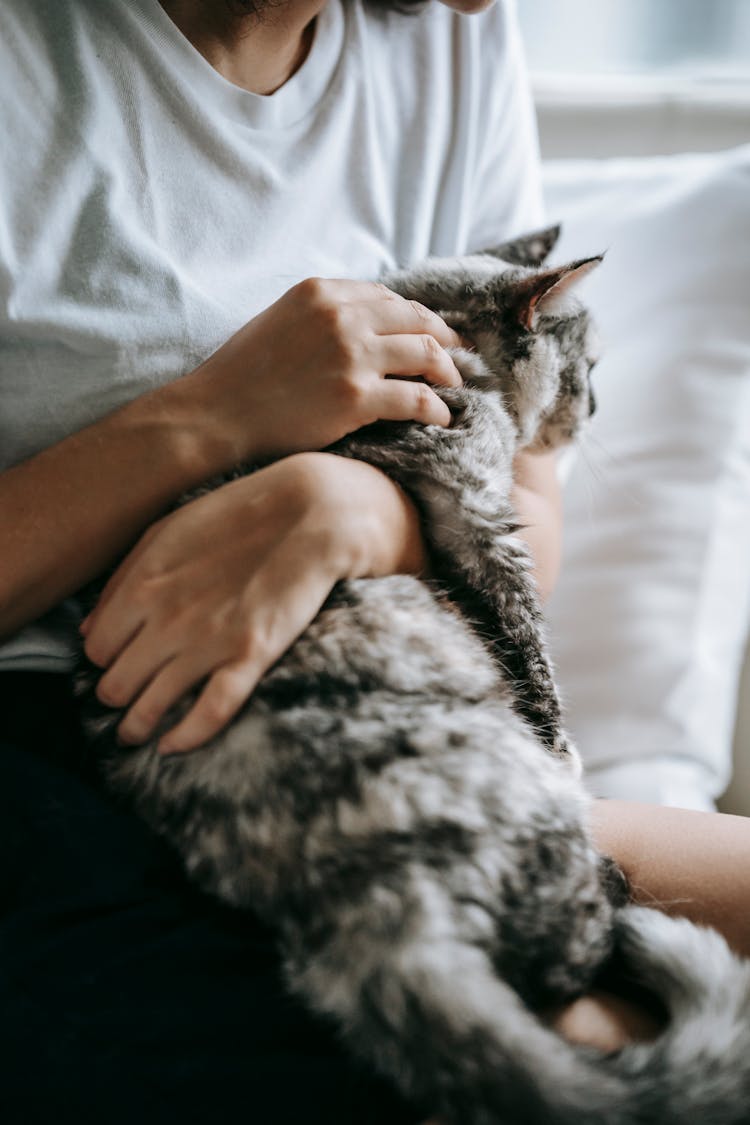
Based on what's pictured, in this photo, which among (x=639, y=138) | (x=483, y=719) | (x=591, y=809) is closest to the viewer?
(x=483, y=719)

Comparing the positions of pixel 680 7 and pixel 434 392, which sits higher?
pixel 680 7

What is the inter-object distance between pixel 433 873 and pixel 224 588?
12.9 inches

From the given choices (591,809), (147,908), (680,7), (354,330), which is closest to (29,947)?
(147,908)

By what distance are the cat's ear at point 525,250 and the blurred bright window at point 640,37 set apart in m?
1.00

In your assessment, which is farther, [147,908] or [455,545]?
[455,545]

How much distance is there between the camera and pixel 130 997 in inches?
29.2

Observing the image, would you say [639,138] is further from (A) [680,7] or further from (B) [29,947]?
(B) [29,947]

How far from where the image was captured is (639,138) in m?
2.04

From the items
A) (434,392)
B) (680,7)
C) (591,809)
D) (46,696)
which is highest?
(680,7)

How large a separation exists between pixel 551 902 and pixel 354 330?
599 millimetres

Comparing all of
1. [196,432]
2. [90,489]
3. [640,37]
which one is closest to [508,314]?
[196,432]

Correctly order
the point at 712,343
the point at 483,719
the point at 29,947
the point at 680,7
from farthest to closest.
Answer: the point at 680,7
the point at 712,343
the point at 483,719
the point at 29,947

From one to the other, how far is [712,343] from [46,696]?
1.18 meters

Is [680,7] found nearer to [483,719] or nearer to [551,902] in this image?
[483,719]
